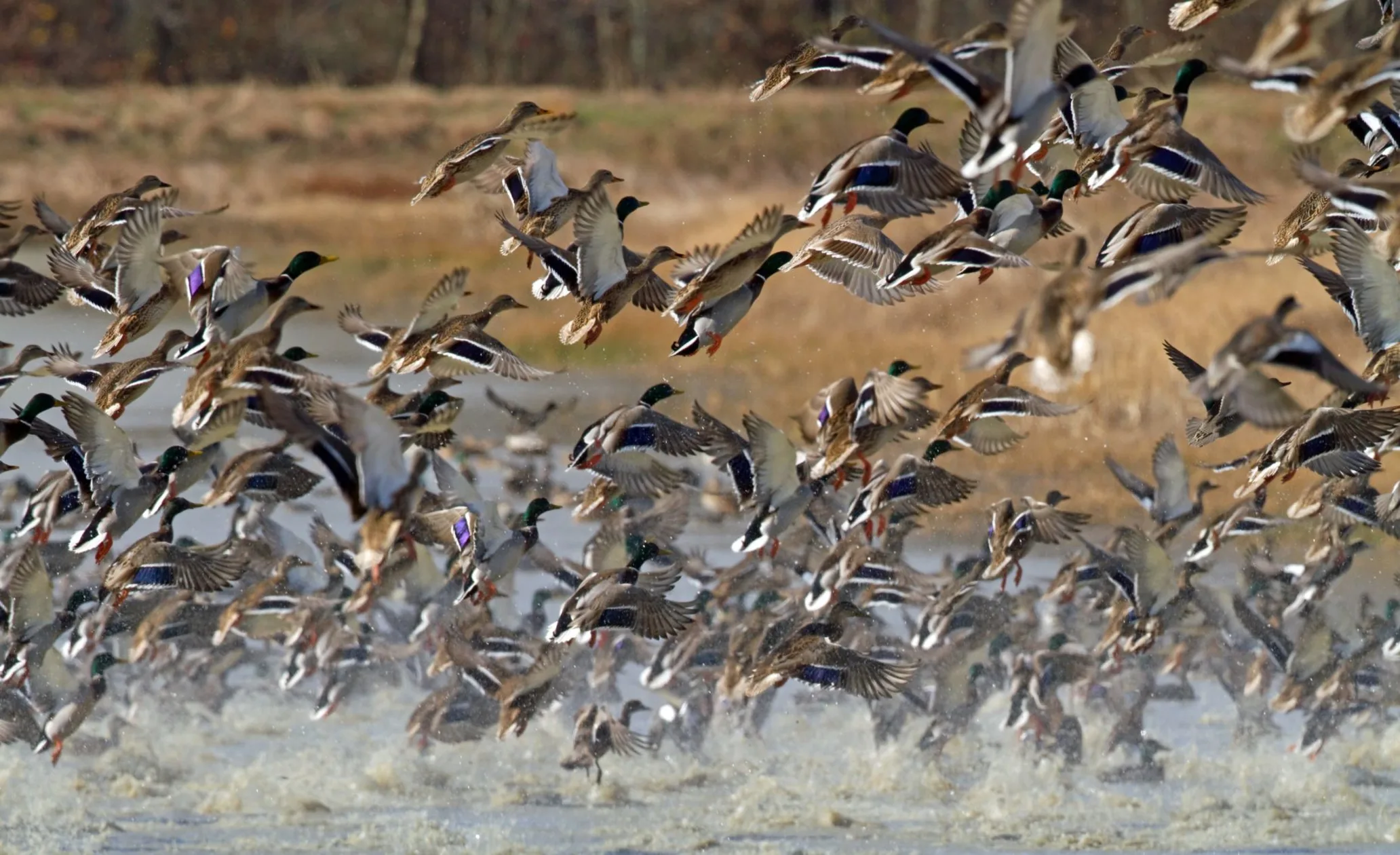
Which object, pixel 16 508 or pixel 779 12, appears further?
pixel 779 12

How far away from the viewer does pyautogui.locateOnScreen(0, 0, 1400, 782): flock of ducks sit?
6.28 m

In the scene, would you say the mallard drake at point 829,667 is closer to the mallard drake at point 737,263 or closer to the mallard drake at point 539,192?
the mallard drake at point 737,263

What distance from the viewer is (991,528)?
9.50m

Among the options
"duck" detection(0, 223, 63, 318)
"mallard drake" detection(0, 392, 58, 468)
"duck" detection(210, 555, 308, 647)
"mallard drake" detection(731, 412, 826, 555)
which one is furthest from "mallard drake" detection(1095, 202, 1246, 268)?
"duck" detection(210, 555, 308, 647)

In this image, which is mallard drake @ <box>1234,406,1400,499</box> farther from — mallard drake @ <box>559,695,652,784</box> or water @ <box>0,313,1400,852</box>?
mallard drake @ <box>559,695,652,784</box>

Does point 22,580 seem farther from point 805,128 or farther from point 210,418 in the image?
point 805,128

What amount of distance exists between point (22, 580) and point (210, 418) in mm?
2378

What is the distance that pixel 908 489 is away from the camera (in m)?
8.96

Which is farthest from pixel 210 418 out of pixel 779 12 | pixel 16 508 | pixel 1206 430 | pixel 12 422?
pixel 779 12

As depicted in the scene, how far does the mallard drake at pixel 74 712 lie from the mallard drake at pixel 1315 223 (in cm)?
593

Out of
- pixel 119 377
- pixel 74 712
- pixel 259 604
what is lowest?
pixel 74 712

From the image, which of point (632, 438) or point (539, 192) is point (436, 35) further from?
point (632, 438)

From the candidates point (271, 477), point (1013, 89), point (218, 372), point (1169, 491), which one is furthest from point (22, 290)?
point (1169, 491)

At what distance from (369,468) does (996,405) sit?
3013 millimetres
